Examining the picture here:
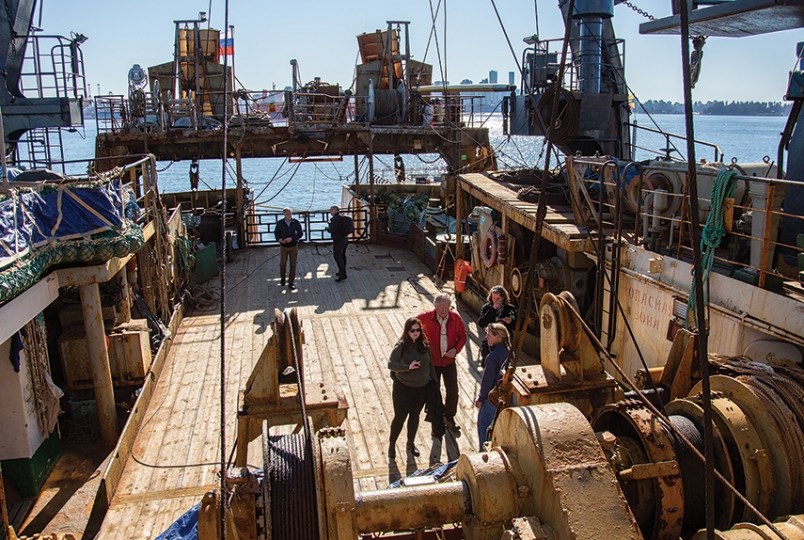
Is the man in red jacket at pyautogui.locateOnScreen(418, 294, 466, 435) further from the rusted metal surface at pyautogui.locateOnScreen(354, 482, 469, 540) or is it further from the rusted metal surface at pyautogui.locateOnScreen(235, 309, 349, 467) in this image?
the rusted metal surface at pyautogui.locateOnScreen(354, 482, 469, 540)

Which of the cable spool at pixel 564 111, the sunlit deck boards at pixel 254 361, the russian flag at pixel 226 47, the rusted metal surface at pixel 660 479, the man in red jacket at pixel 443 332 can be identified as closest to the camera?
the russian flag at pixel 226 47

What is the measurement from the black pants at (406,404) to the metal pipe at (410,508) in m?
3.55

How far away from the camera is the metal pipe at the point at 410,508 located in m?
2.97

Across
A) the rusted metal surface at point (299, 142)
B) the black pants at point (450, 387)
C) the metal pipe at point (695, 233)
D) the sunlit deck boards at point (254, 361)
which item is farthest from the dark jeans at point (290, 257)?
the metal pipe at point (695, 233)

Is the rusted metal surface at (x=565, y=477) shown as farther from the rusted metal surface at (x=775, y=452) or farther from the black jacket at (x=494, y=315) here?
the black jacket at (x=494, y=315)

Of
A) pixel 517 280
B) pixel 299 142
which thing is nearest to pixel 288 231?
pixel 517 280

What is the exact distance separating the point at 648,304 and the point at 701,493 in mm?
4365

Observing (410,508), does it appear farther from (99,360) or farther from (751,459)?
(99,360)

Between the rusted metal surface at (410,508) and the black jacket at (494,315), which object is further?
the black jacket at (494,315)

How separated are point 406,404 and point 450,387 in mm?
950

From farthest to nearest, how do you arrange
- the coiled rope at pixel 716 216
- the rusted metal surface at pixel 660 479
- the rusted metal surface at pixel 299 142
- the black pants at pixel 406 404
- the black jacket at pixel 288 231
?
the rusted metal surface at pixel 299 142 → the black jacket at pixel 288 231 → the black pants at pixel 406 404 → the coiled rope at pixel 716 216 → the rusted metal surface at pixel 660 479

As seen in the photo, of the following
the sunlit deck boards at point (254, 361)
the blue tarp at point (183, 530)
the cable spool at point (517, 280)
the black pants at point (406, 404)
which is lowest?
the sunlit deck boards at point (254, 361)

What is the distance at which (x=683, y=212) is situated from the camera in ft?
23.4

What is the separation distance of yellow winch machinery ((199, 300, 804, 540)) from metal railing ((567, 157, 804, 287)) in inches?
87.4
